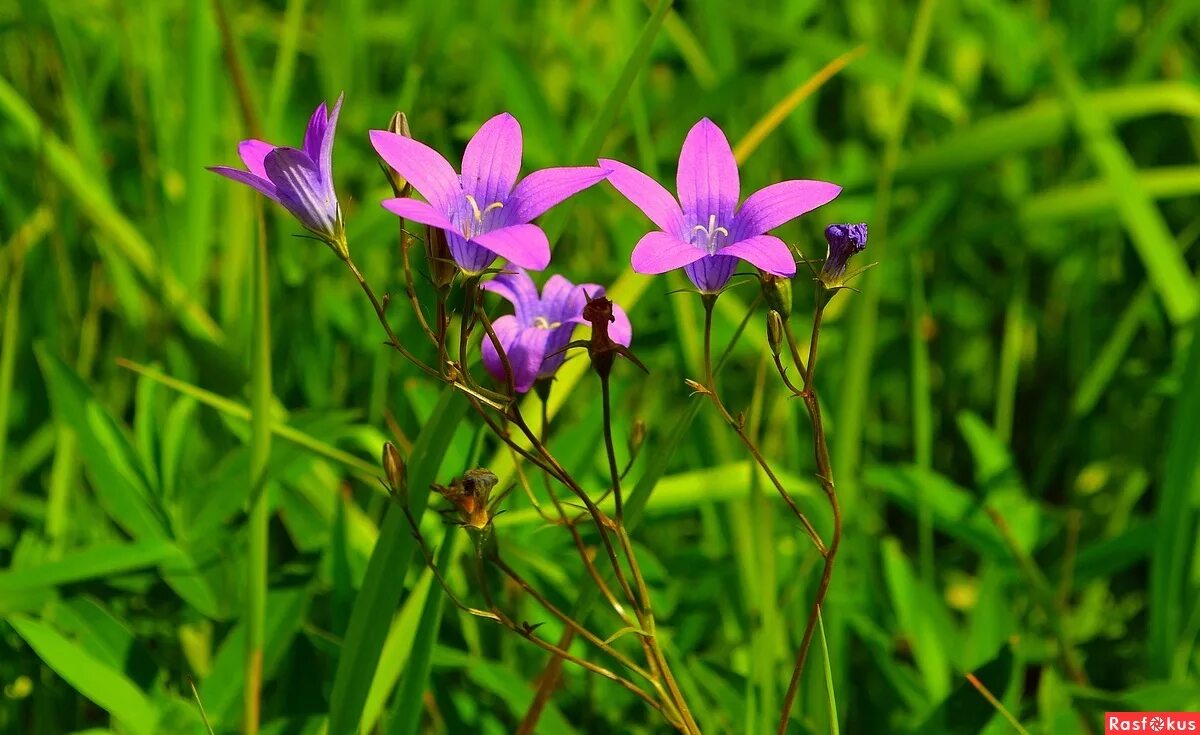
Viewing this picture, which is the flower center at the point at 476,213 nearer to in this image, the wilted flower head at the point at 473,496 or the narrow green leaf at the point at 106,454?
the wilted flower head at the point at 473,496

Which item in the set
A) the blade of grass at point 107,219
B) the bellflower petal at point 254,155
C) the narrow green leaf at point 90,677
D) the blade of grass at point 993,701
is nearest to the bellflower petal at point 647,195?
the bellflower petal at point 254,155

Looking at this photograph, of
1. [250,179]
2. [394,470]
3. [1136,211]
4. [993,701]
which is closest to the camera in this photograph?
[250,179]

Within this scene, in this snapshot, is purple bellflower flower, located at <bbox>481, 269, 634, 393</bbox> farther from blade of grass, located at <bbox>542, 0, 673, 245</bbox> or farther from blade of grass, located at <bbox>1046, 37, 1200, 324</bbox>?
blade of grass, located at <bbox>1046, 37, 1200, 324</bbox>

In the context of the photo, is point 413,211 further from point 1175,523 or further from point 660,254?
point 1175,523

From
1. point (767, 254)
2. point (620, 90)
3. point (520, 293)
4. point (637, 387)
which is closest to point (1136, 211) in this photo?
point (637, 387)

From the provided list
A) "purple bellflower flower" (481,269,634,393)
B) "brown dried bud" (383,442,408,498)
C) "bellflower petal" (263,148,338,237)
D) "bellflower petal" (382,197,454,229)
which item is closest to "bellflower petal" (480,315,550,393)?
"purple bellflower flower" (481,269,634,393)

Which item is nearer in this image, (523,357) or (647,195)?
(647,195)

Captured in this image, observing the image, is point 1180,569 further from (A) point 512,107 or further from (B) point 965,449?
(A) point 512,107
